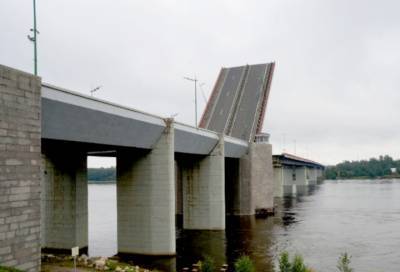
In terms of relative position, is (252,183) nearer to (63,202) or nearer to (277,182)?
(63,202)

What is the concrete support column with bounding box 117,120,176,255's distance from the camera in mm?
30625

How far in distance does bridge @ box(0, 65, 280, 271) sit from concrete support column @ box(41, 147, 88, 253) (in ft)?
0.22

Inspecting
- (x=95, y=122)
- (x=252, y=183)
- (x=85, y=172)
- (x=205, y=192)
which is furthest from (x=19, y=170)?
(x=252, y=183)

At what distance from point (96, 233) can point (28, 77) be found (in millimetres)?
28933

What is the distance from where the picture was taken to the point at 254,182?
57.1 metres

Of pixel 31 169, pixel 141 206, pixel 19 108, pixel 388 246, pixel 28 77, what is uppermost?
pixel 28 77

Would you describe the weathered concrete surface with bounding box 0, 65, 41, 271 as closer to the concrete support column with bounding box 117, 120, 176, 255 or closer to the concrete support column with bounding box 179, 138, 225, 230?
the concrete support column with bounding box 117, 120, 176, 255

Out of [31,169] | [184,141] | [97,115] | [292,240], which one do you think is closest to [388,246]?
[292,240]

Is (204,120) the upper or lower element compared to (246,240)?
upper

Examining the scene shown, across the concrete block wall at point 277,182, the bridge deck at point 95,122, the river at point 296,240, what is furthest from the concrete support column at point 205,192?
the concrete block wall at point 277,182

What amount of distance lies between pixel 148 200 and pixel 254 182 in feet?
92.4

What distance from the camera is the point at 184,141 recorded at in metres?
37.4

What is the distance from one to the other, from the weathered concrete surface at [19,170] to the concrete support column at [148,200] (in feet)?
44.4

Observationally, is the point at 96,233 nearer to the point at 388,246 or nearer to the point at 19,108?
the point at 388,246
